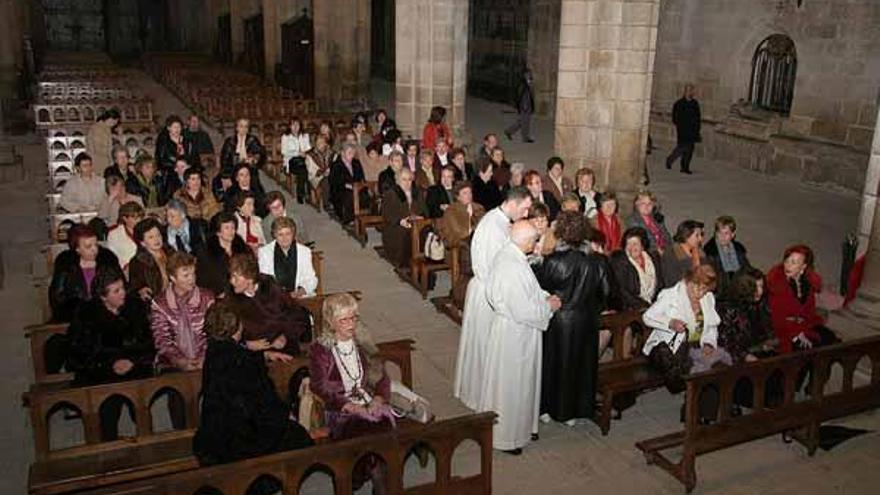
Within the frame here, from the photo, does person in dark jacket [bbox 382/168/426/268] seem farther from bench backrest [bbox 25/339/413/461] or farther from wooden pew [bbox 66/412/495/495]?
wooden pew [bbox 66/412/495/495]

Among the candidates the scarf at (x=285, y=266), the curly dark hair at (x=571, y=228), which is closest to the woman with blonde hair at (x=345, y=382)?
the curly dark hair at (x=571, y=228)

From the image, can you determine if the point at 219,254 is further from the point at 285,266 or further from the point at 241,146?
the point at 241,146

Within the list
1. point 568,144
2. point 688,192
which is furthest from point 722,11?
point 568,144

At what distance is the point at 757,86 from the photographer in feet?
57.1

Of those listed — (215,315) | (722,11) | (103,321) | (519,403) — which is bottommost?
(519,403)

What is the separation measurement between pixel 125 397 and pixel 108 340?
0.53 metres

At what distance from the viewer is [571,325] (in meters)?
6.12

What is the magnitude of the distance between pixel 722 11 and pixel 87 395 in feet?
52.8

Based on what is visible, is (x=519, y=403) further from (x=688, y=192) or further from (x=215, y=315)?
(x=688, y=192)

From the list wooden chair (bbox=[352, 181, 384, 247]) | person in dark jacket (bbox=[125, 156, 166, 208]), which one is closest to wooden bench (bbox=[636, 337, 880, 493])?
wooden chair (bbox=[352, 181, 384, 247])

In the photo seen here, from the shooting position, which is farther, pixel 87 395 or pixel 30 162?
pixel 30 162

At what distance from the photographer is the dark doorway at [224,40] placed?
3322 centimetres

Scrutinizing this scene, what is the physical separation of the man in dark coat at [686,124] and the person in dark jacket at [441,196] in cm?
798

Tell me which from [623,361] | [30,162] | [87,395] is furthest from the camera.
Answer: [30,162]
